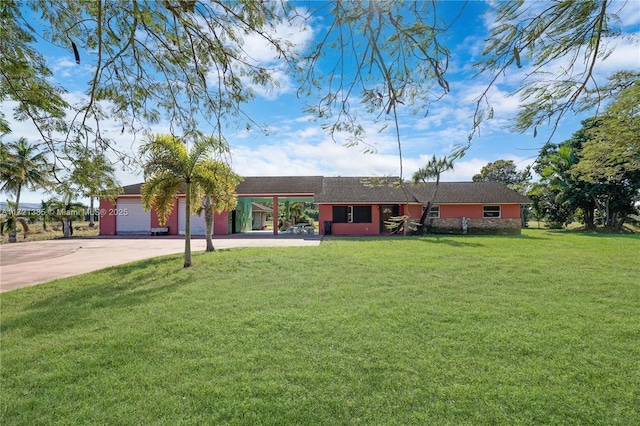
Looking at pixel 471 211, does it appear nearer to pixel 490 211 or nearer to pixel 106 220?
pixel 490 211

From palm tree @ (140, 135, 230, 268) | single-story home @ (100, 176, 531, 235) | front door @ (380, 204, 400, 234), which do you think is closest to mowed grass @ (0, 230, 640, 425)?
palm tree @ (140, 135, 230, 268)

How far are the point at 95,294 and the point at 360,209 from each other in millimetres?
20144

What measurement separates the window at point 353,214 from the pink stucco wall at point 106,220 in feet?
63.4

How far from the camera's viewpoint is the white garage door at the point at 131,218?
2736cm

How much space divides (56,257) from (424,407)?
18.4m

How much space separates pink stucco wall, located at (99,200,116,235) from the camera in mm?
27000

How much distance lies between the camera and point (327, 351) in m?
4.88

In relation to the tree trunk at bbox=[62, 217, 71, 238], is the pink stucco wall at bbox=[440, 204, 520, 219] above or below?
above

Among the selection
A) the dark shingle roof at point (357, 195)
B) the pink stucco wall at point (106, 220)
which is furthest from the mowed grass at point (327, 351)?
the pink stucco wall at point (106, 220)

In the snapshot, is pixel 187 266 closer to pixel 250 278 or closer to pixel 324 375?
pixel 250 278

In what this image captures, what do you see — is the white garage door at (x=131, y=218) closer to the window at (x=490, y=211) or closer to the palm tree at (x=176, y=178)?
the palm tree at (x=176, y=178)

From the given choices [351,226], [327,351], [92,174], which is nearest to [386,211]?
[351,226]

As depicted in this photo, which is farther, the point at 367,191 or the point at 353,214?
the point at 367,191

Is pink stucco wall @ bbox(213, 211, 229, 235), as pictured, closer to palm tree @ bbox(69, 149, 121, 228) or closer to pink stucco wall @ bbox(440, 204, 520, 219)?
pink stucco wall @ bbox(440, 204, 520, 219)
